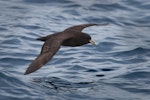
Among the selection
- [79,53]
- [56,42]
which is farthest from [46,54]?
[79,53]

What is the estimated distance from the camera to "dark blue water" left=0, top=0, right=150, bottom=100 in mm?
10688

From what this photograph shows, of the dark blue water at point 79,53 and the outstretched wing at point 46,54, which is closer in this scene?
the outstretched wing at point 46,54

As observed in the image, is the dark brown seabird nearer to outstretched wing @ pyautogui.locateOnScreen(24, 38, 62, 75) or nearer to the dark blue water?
outstretched wing @ pyautogui.locateOnScreen(24, 38, 62, 75)

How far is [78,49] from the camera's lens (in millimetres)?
13742

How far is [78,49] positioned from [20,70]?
2.36 metres

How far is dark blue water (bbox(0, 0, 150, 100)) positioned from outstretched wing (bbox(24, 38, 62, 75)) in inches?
25.0

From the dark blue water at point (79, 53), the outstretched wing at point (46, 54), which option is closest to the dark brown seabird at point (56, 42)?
the outstretched wing at point (46, 54)

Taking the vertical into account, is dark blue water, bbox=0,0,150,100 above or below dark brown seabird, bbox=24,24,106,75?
below

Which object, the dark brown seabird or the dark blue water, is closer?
the dark brown seabird

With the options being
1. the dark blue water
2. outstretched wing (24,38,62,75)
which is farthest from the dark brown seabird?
the dark blue water

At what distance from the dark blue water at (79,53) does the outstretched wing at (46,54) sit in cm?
63

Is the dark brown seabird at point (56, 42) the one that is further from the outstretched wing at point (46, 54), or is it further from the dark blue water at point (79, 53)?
the dark blue water at point (79, 53)

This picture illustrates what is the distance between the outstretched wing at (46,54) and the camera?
9.80 metres

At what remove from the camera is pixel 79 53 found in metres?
13.4
